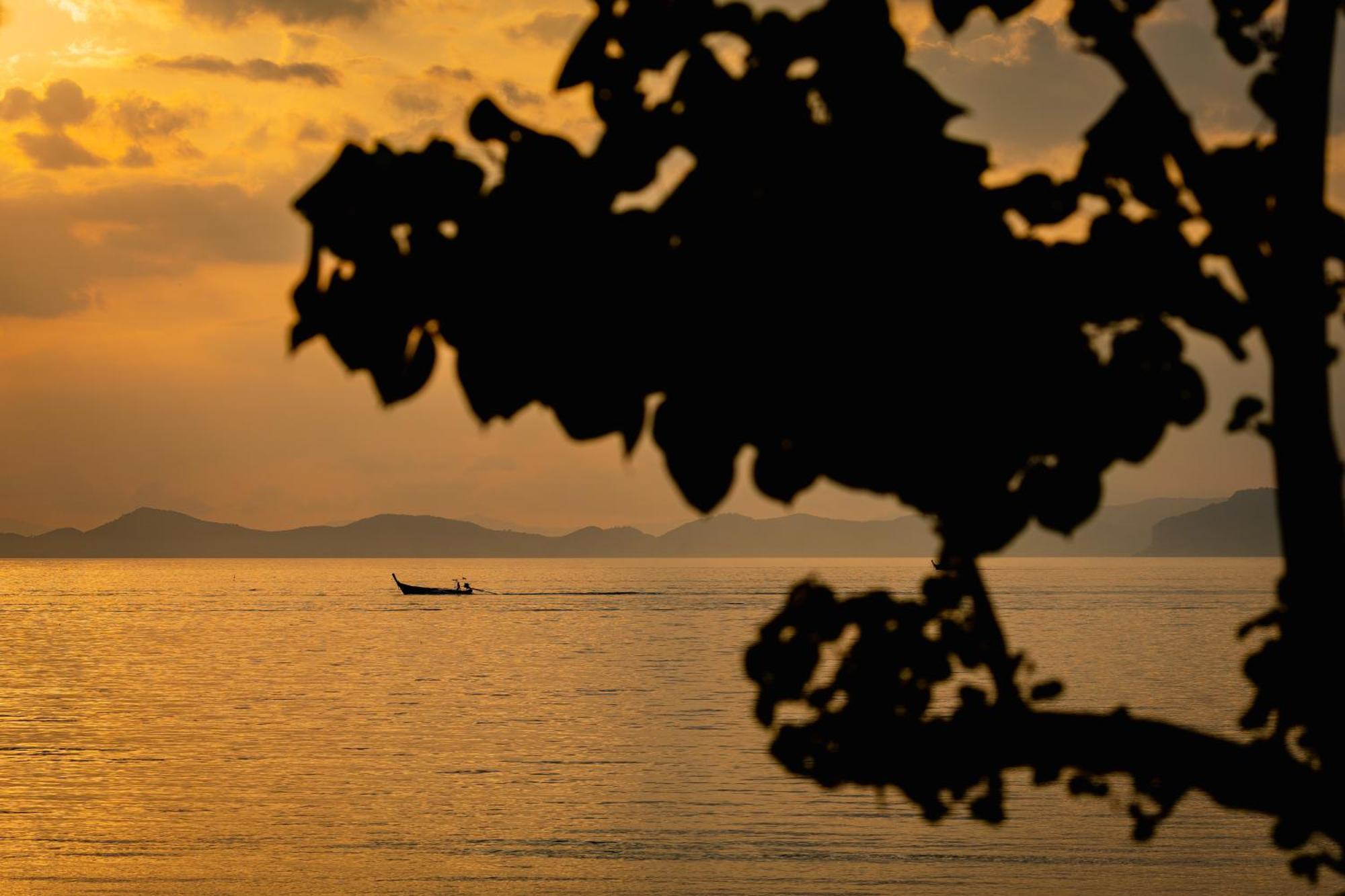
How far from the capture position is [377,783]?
47438 millimetres

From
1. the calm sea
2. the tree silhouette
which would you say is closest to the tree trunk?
the tree silhouette

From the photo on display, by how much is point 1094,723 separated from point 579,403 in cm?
124

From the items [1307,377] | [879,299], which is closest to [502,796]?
[1307,377]

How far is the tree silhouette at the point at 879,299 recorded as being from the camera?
2383 millimetres

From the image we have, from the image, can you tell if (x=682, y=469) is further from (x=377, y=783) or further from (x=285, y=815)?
(x=377, y=783)

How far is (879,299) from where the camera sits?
95.0 inches

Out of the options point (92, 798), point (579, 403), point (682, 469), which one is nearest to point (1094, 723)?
point (682, 469)

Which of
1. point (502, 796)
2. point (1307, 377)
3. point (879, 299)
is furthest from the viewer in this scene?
point (502, 796)

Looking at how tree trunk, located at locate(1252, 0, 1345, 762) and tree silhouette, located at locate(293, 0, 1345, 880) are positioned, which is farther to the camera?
tree trunk, located at locate(1252, 0, 1345, 762)

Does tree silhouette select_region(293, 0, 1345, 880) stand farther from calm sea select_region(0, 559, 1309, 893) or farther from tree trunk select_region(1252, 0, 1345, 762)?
calm sea select_region(0, 559, 1309, 893)

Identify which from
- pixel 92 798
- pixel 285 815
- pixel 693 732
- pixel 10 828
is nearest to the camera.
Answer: pixel 10 828

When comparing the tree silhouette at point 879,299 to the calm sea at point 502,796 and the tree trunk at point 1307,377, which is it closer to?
the tree trunk at point 1307,377

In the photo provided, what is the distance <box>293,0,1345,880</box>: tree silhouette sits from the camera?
238 centimetres

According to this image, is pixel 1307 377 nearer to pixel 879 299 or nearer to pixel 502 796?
pixel 879 299
